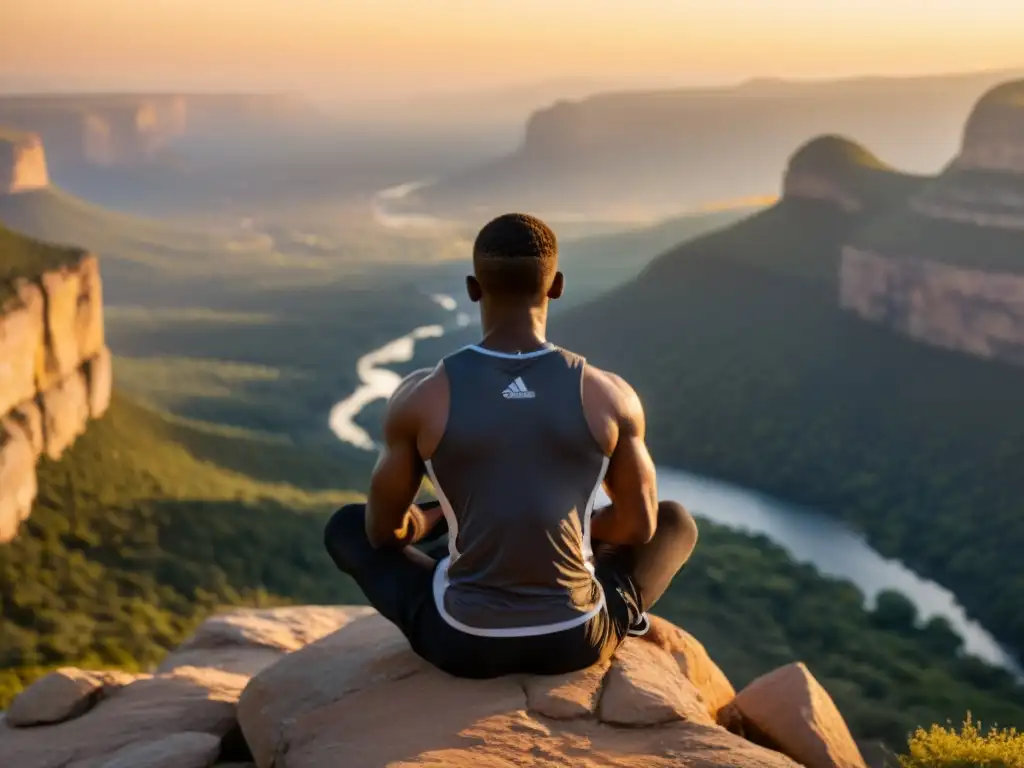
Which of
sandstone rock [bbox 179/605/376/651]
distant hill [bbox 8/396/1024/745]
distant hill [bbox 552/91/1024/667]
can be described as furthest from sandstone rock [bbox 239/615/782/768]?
distant hill [bbox 552/91/1024/667]

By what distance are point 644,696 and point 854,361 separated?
190ft

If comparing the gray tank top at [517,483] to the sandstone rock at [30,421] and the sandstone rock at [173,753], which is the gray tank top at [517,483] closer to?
the sandstone rock at [173,753]

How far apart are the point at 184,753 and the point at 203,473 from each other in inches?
1383

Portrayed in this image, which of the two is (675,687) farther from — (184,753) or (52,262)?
(52,262)

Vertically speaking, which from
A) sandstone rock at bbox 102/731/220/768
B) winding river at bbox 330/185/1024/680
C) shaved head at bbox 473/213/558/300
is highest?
shaved head at bbox 473/213/558/300

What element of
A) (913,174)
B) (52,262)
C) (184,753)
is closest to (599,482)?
(184,753)

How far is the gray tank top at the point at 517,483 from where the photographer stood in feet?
18.6

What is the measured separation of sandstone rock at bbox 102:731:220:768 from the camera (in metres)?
6.78

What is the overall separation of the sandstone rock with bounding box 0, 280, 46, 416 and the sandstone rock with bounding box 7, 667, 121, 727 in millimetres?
22643

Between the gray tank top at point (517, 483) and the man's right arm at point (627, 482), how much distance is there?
18 centimetres

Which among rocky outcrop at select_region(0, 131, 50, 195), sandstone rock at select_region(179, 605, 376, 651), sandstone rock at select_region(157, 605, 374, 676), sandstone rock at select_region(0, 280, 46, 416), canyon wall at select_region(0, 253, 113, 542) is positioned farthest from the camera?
rocky outcrop at select_region(0, 131, 50, 195)

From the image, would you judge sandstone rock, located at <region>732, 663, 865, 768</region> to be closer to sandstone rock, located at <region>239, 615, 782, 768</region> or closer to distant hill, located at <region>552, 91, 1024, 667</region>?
sandstone rock, located at <region>239, 615, 782, 768</region>

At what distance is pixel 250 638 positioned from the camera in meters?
10.9

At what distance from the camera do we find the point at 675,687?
657 centimetres
